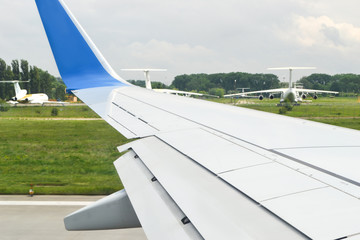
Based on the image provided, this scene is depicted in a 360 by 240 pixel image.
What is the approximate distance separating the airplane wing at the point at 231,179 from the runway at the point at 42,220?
220 centimetres

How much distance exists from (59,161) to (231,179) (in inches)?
391

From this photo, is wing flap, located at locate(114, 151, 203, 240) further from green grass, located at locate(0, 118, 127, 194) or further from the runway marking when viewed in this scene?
green grass, located at locate(0, 118, 127, 194)

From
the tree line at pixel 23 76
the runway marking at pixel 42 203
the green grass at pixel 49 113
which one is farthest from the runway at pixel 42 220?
the tree line at pixel 23 76

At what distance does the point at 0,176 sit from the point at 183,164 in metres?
8.15

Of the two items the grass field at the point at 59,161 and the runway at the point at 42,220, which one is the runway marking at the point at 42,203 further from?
the grass field at the point at 59,161

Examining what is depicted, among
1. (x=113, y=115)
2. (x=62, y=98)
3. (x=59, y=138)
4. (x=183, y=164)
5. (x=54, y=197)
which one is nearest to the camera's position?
(x=183, y=164)

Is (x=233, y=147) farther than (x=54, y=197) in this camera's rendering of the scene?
No

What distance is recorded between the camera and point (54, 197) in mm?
6570

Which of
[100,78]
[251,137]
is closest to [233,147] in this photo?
[251,137]

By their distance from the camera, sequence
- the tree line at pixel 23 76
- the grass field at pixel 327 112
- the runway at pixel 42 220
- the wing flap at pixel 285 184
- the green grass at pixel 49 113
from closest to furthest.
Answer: the wing flap at pixel 285 184
the runway at pixel 42 220
the grass field at pixel 327 112
the green grass at pixel 49 113
the tree line at pixel 23 76

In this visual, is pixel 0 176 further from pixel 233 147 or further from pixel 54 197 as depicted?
pixel 233 147

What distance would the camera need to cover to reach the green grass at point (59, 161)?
24.5ft

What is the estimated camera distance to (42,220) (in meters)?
5.36

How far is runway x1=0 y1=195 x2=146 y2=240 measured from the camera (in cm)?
472
